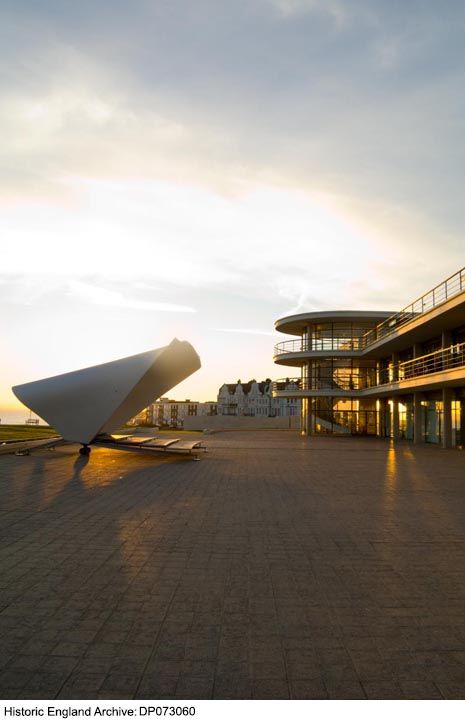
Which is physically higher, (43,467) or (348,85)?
(348,85)

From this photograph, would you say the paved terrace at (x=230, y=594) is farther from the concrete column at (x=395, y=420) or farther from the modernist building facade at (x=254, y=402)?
the modernist building facade at (x=254, y=402)

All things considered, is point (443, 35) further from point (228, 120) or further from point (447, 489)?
point (447, 489)

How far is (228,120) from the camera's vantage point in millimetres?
13086

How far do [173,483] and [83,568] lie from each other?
6822mm

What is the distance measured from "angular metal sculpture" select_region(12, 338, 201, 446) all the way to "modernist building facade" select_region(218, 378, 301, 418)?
101 m

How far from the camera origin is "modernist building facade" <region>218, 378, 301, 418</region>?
Result: 398 ft

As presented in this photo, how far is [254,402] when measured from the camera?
125312mm

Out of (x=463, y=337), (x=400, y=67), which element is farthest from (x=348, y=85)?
(x=463, y=337)

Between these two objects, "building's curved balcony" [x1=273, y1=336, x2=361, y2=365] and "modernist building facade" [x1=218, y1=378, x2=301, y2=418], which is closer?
"building's curved balcony" [x1=273, y1=336, x2=361, y2=365]

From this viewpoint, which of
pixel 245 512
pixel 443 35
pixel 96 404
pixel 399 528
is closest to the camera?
pixel 399 528

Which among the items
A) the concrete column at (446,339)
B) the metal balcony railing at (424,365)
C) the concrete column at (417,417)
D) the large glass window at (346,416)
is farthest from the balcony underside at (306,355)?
the concrete column at (446,339)

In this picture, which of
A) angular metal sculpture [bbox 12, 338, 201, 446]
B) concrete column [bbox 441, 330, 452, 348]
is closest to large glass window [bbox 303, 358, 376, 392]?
concrete column [bbox 441, 330, 452, 348]

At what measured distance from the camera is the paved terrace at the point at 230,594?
3.60 meters

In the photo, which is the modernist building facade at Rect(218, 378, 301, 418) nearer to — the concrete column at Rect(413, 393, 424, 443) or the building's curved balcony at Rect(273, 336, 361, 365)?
the building's curved balcony at Rect(273, 336, 361, 365)
